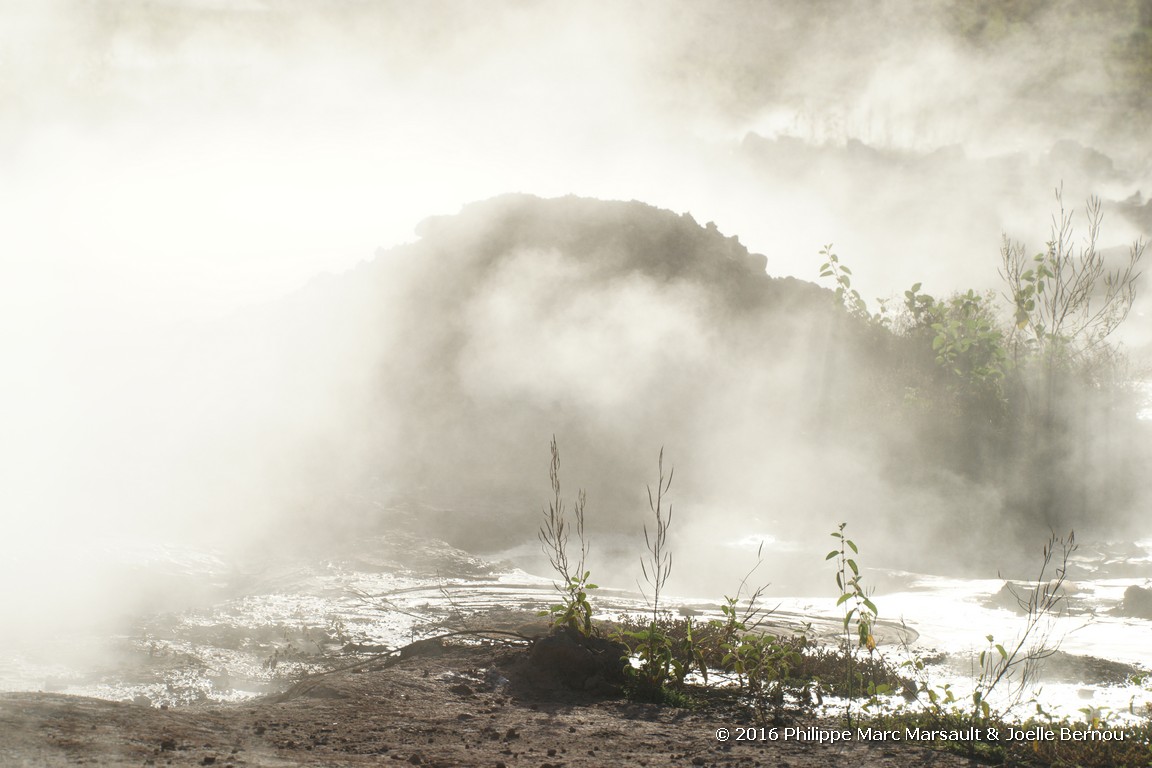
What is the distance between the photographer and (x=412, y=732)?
451 cm

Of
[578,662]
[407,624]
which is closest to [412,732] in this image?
[578,662]

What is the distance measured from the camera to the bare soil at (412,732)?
373cm

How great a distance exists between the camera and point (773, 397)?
59.0 feet

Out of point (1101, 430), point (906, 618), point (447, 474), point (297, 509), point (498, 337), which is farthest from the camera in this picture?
point (498, 337)

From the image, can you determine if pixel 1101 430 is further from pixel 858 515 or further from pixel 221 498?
pixel 221 498

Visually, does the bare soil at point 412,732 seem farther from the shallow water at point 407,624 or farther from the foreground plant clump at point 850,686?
the shallow water at point 407,624

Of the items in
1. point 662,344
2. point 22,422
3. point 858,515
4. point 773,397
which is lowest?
point 858,515

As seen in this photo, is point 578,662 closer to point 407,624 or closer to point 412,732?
point 412,732

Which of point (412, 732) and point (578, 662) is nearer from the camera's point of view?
point (412, 732)

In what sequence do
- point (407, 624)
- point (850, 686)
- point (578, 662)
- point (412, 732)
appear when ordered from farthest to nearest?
1. point (407, 624)
2. point (578, 662)
3. point (850, 686)
4. point (412, 732)

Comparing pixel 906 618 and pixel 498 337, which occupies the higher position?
pixel 498 337

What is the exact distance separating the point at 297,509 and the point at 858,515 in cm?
992

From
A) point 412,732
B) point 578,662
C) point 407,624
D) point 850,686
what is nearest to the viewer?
point 412,732

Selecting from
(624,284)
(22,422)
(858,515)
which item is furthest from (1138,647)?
(22,422)
